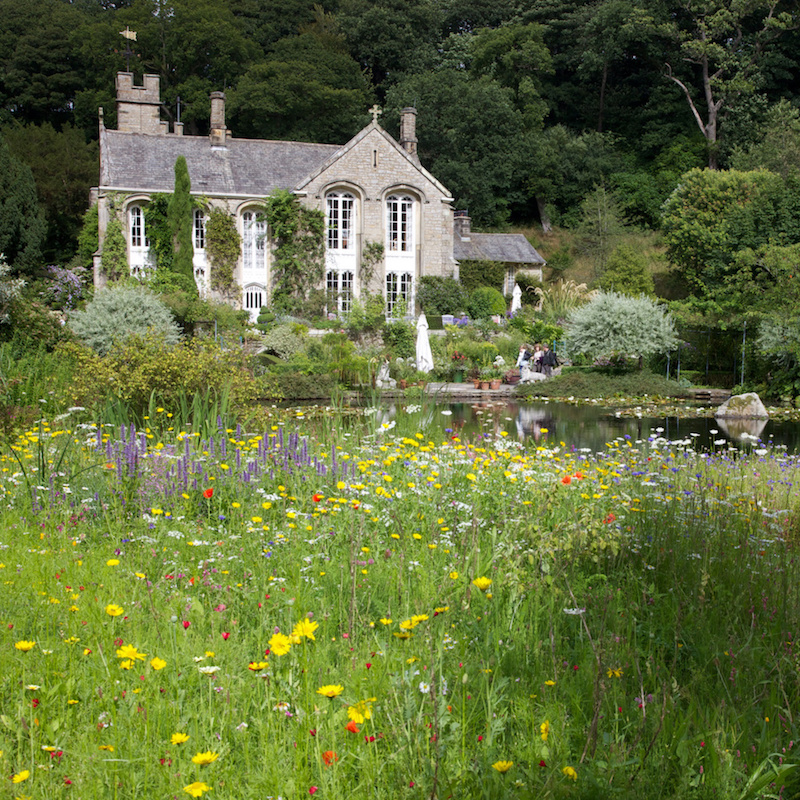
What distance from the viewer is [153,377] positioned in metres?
9.05

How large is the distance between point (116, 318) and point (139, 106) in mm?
23783

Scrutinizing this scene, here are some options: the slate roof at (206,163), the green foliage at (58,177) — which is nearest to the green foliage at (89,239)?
the slate roof at (206,163)

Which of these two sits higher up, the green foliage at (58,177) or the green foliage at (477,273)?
the green foliage at (58,177)

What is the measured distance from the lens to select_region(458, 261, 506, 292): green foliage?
37.0 meters

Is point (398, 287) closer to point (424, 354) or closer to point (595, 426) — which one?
point (424, 354)

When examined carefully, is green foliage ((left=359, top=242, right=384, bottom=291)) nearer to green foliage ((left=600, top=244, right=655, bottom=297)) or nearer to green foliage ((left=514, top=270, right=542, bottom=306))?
green foliage ((left=514, top=270, right=542, bottom=306))

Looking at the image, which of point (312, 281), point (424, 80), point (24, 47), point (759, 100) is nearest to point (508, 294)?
point (312, 281)

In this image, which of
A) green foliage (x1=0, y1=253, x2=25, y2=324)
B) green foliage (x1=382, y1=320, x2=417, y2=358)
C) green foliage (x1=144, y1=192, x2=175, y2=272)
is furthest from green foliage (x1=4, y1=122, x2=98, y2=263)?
green foliage (x1=0, y1=253, x2=25, y2=324)

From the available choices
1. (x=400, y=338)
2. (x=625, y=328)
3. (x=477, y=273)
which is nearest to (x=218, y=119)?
(x=477, y=273)

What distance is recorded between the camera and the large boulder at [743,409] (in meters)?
16.2

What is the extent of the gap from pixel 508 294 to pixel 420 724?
36.4 m

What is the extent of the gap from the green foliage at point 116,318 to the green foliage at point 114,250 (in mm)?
11449

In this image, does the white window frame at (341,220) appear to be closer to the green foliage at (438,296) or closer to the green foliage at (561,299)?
the green foliage at (438,296)

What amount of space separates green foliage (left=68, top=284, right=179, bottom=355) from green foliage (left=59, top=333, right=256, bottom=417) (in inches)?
352
